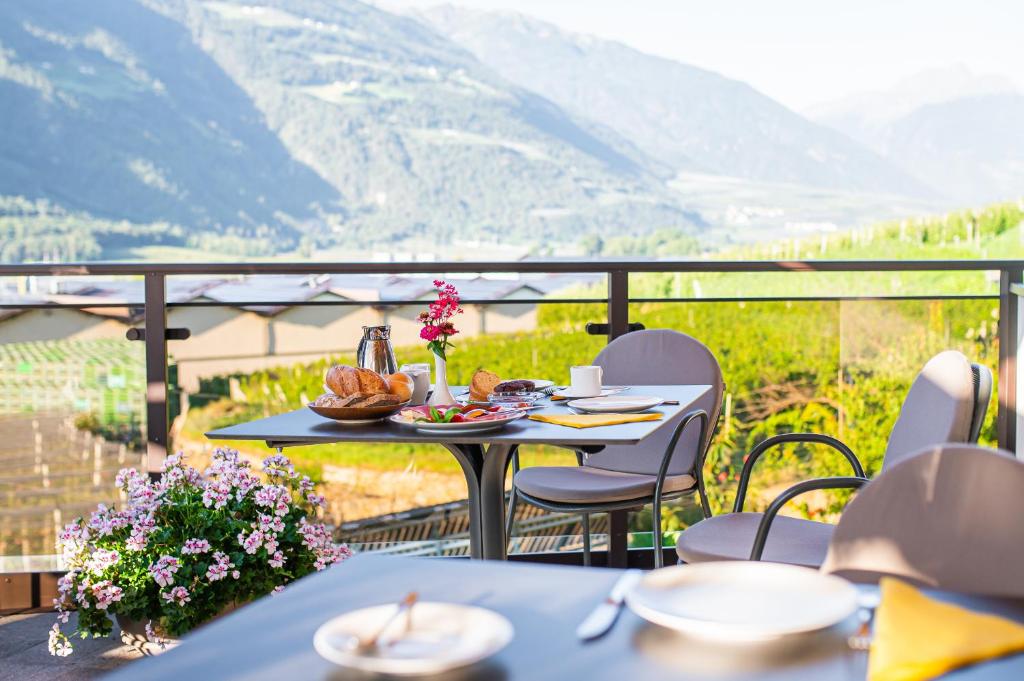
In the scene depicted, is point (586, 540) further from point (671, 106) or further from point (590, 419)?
point (671, 106)

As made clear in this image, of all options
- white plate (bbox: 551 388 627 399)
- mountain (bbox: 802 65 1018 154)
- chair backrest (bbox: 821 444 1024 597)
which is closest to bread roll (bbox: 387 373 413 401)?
white plate (bbox: 551 388 627 399)

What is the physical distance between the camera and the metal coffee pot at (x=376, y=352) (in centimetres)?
256

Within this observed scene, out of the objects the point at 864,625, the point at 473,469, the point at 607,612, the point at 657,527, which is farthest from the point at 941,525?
the point at 657,527

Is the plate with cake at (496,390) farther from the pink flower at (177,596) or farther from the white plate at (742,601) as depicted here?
the white plate at (742,601)

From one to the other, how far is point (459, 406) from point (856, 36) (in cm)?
3555

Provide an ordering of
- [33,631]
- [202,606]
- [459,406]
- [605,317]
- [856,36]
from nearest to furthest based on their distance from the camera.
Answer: [459,406]
[202,606]
[33,631]
[605,317]
[856,36]

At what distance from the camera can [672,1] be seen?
36.0 m

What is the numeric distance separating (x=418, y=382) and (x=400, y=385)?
0.44 feet

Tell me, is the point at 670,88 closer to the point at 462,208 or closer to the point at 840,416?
the point at 462,208

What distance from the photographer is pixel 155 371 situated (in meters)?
3.86

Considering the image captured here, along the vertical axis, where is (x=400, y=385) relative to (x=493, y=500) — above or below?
above

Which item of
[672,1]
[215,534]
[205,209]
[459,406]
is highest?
[672,1]

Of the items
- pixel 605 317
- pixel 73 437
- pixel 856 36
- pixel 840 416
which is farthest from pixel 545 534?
pixel 856 36

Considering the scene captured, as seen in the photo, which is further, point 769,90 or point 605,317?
point 769,90
